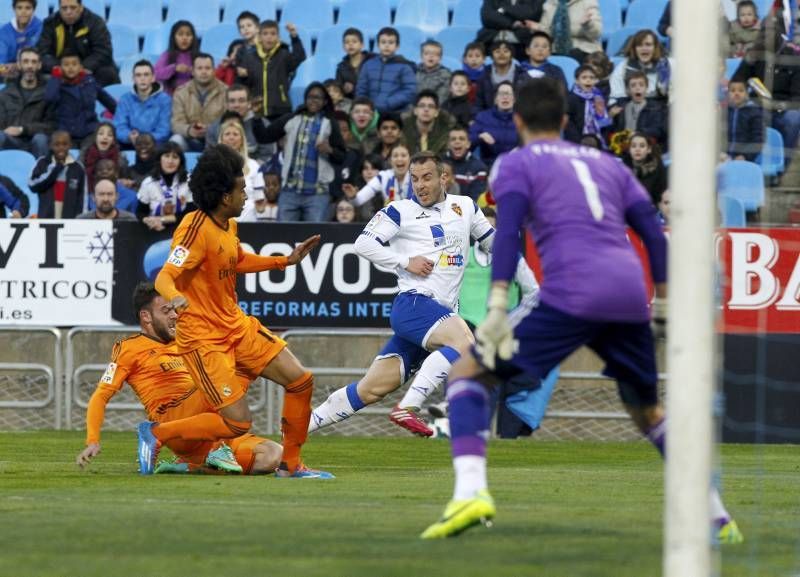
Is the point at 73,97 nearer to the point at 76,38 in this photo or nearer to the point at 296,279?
the point at 76,38

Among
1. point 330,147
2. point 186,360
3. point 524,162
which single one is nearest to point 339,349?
point 330,147

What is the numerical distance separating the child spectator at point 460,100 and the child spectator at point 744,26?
12.5 feet

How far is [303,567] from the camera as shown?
630 centimetres

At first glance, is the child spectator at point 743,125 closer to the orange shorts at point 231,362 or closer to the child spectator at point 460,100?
the orange shorts at point 231,362

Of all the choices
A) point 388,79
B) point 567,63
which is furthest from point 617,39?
point 388,79

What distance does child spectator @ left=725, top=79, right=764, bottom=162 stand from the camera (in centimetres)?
1108

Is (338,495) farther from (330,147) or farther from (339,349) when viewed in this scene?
(330,147)

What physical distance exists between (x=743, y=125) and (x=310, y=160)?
620cm

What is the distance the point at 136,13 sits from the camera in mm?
24594

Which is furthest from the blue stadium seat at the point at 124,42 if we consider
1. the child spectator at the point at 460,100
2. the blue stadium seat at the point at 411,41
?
the child spectator at the point at 460,100

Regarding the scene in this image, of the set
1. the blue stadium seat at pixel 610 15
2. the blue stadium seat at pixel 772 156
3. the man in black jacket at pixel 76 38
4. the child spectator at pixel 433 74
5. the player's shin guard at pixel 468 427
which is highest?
the blue stadium seat at pixel 610 15

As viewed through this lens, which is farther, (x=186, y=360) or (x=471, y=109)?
(x=471, y=109)

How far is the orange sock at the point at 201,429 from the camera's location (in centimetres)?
1094

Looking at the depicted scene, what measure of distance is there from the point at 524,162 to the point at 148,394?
5456mm
